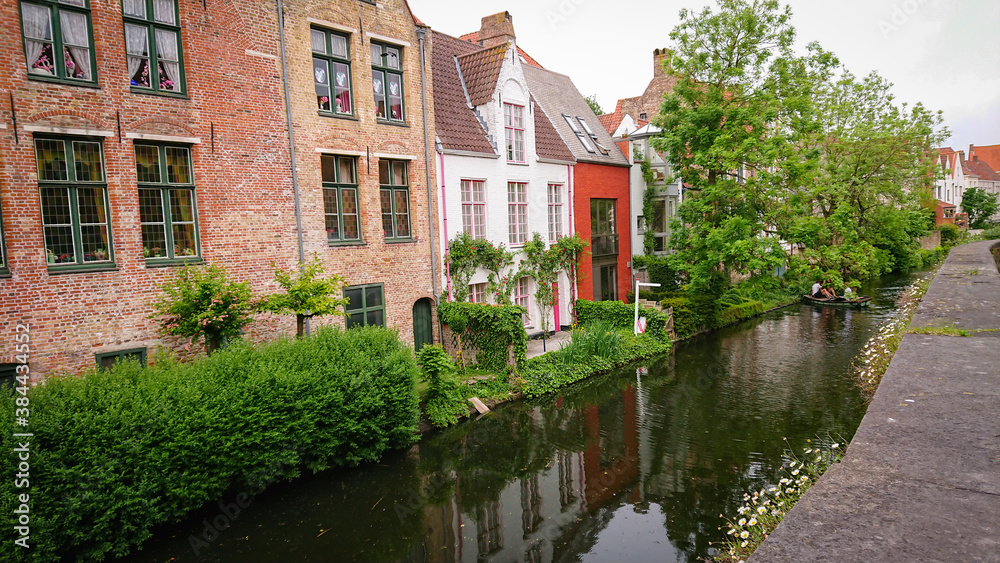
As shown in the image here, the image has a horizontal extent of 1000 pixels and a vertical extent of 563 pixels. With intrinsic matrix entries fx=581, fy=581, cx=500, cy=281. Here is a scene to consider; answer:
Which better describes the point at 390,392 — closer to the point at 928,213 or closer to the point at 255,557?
the point at 255,557

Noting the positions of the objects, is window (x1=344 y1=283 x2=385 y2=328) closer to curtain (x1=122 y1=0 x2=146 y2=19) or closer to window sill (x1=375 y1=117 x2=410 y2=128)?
window sill (x1=375 y1=117 x2=410 y2=128)

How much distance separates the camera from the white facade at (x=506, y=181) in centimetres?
1672

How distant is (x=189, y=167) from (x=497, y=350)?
8.21 meters

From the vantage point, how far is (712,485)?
31.0 ft

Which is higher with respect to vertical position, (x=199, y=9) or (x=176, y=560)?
(x=199, y=9)

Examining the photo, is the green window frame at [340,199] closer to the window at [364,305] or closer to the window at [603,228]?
the window at [364,305]

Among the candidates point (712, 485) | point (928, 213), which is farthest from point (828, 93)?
point (712, 485)

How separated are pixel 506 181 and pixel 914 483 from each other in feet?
54.3

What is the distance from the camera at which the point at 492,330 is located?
15.2 metres

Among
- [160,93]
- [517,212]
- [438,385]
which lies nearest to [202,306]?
[160,93]

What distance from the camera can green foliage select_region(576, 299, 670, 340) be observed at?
65.8ft

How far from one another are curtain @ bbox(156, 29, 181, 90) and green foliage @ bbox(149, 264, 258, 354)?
3.56 meters

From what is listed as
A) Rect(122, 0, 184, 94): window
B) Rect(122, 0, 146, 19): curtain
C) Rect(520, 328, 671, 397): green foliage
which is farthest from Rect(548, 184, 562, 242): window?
Rect(122, 0, 146, 19): curtain

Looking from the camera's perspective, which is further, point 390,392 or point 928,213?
point 928,213
